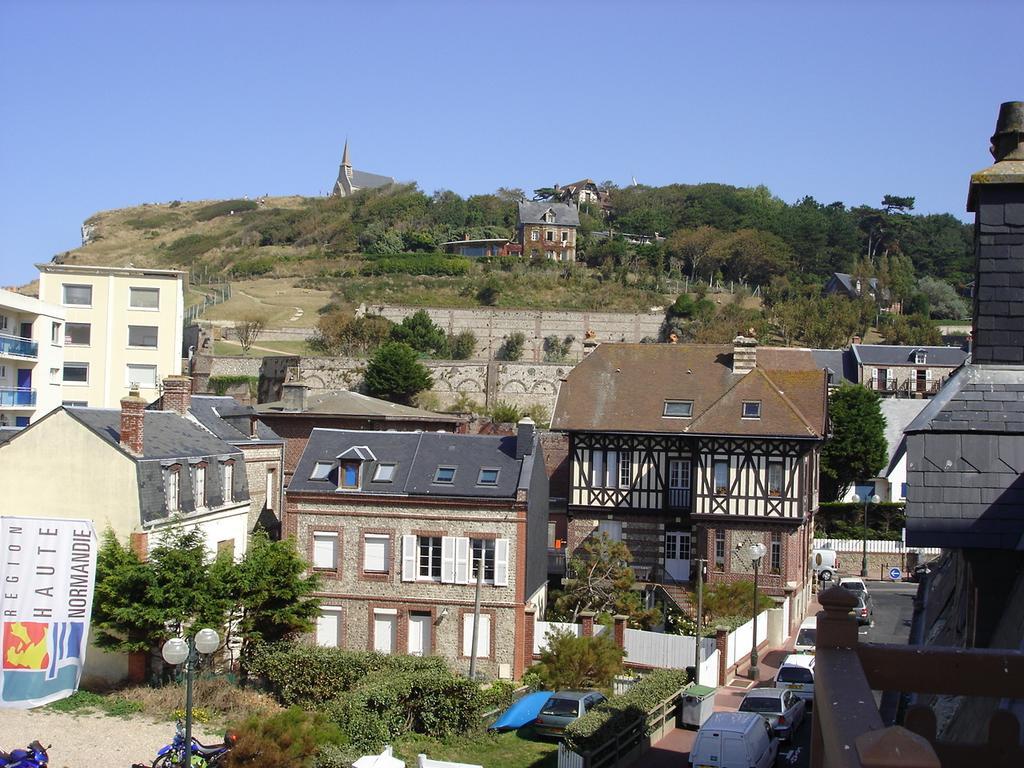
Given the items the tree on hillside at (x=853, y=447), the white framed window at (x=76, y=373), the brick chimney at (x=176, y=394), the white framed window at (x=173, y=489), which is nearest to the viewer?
the white framed window at (x=173, y=489)

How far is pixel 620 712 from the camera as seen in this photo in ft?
57.1

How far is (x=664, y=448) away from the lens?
3134cm

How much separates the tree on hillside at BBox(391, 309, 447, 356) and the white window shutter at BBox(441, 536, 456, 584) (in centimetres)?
4177

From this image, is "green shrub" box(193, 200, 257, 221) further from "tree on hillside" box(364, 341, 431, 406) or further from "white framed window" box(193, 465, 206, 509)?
"white framed window" box(193, 465, 206, 509)

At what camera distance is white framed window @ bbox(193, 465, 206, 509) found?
24.5 m

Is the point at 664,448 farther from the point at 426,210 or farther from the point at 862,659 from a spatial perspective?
the point at 426,210

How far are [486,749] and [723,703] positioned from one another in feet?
16.5

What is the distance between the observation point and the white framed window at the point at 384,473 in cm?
2630

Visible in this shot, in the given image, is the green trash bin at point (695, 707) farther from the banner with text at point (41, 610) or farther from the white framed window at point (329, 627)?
the banner with text at point (41, 610)

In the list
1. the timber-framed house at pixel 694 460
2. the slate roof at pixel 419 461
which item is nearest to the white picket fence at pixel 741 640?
the timber-framed house at pixel 694 460

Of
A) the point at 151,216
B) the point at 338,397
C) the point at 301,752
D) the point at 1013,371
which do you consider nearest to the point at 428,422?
the point at 338,397

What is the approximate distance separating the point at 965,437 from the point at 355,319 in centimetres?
6300

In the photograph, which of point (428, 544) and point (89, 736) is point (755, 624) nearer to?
point (428, 544)

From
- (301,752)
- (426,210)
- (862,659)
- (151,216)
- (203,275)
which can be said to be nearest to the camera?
(862,659)
